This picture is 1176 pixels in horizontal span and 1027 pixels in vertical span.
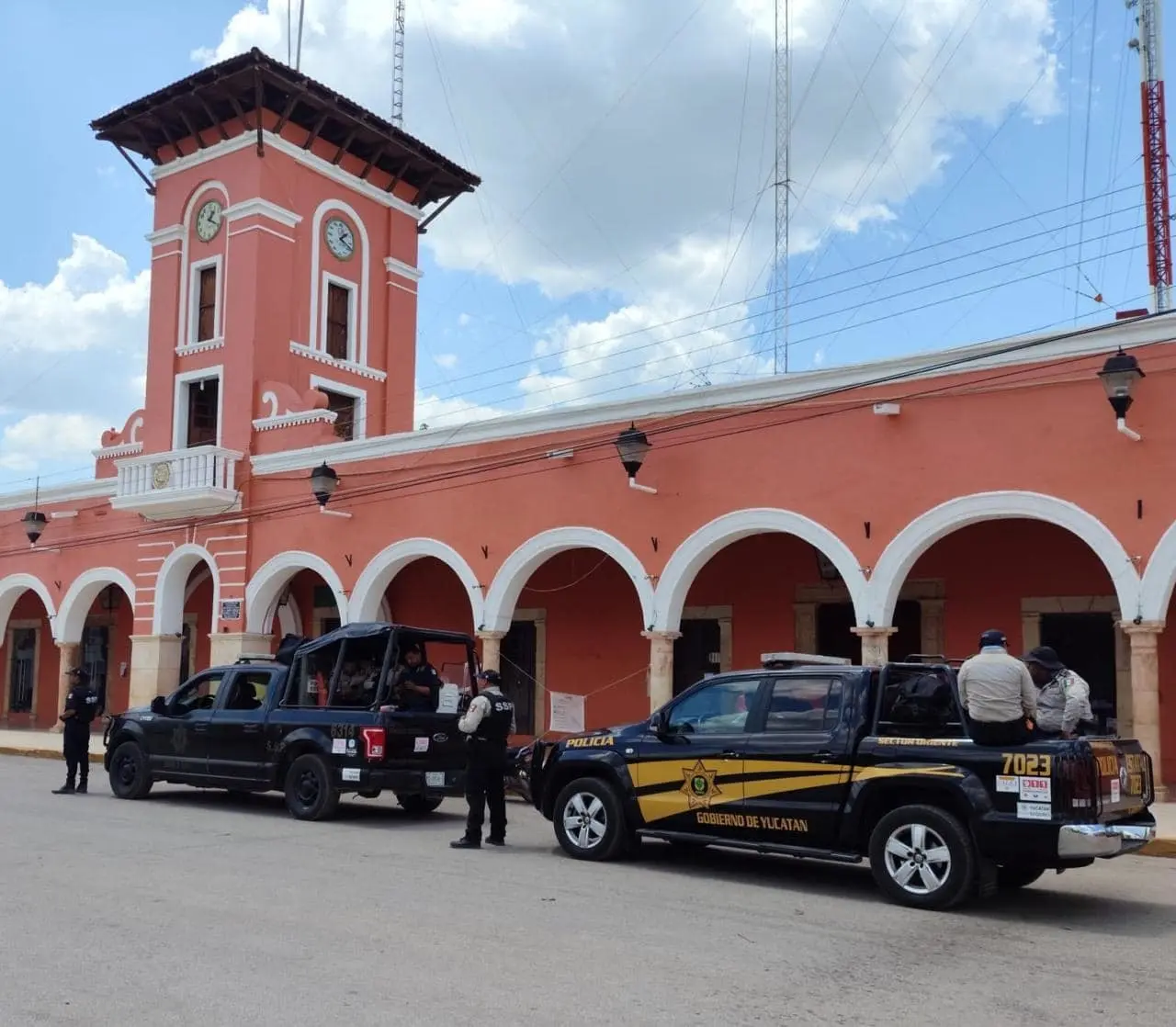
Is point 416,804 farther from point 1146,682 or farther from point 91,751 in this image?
point 91,751

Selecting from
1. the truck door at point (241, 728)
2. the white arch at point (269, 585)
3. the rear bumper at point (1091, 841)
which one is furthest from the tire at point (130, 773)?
the rear bumper at point (1091, 841)

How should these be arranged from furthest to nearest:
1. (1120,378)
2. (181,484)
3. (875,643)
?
(181,484) → (875,643) → (1120,378)

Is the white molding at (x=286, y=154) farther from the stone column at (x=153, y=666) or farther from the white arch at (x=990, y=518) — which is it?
the white arch at (x=990, y=518)

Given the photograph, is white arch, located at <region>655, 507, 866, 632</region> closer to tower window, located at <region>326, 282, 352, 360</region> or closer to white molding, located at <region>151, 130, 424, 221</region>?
tower window, located at <region>326, 282, 352, 360</region>

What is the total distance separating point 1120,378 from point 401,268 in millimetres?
17536

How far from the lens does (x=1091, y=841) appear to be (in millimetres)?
7504

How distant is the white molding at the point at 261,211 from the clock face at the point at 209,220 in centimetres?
51

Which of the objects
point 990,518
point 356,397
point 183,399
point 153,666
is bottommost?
point 153,666

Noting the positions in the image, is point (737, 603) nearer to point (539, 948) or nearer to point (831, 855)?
point (831, 855)

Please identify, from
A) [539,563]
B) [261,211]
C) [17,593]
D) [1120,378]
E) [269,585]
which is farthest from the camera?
[17,593]

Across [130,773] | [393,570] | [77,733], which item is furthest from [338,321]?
[130,773]

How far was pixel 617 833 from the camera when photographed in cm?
956

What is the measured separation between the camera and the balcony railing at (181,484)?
21.8 m

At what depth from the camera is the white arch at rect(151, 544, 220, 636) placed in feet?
75.2
